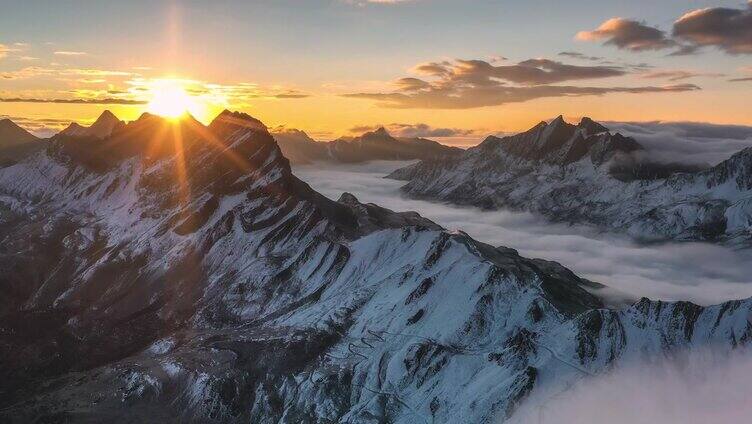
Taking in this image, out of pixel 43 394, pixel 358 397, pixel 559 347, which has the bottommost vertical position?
pixel 43 394

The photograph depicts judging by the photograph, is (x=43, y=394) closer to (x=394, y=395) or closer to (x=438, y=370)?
(x=394, y=395)

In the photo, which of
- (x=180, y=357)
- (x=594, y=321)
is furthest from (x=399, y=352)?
(x=180, y=357)

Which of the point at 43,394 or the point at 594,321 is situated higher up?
the point at 594,321

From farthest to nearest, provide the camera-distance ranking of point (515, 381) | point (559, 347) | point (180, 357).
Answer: point (180, 357), point (559, 347), point (515, 381)

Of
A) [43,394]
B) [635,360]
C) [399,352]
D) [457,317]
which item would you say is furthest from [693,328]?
[43,394]

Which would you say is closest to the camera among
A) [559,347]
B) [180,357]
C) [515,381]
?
[515,381]

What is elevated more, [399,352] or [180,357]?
[399,352]

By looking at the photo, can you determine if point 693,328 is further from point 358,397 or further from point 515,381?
point 358,397

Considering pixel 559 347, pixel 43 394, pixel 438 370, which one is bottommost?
pixel 43 394

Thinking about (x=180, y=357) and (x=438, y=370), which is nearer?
(x=438, y=370)
